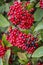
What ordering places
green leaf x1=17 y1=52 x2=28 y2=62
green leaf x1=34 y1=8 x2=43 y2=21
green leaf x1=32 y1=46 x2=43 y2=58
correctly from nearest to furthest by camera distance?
green leaf x1=32 y1=46 x2=43 y2=58 → green leaf x1=17 y1=52 x2=28 y2=62 → green leaf x1=34 y1=8 x2=43 y2=21

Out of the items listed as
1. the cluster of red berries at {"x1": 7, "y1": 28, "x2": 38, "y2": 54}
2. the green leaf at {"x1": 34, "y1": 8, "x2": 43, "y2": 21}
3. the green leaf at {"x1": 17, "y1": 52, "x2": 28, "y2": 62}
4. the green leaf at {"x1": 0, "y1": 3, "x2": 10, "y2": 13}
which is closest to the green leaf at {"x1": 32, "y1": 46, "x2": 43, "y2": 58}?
the cluster of red berries at {"x1": 7, "y1": 28, "x2": 38, "y2": 54}

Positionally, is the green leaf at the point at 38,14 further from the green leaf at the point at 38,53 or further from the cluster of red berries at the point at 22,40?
the green leaf at the point at 38,53

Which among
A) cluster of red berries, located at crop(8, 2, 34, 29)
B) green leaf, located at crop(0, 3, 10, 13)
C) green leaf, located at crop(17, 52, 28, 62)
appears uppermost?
cluster of red berries, located at crop(8, 2, 34, 29)

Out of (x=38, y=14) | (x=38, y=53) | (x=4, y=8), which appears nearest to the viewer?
(x=38, y=53)

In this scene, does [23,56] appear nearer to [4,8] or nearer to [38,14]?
[38,14]

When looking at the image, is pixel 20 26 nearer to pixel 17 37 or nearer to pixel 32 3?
pixel 17 37

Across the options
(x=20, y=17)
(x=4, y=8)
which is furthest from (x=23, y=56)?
(x=4, y=8)

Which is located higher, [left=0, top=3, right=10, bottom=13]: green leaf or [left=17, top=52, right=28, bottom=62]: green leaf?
[left=0, top=3, right=10, bottom=13]: green leaf

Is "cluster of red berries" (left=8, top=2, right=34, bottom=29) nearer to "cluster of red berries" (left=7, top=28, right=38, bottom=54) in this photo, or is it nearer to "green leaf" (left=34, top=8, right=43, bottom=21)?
"cluster of red berries" (left=7, top=28, right=38, bottom=54)

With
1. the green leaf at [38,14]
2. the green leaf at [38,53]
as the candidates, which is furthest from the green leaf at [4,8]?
the green leaf at [38,53]
